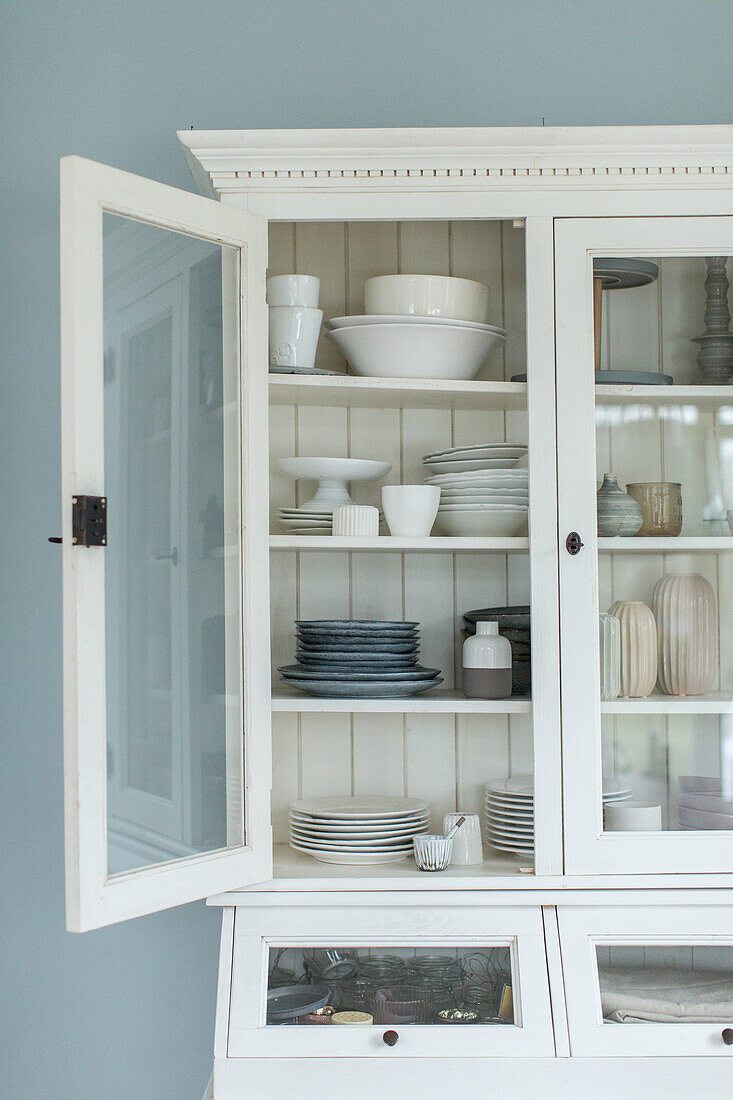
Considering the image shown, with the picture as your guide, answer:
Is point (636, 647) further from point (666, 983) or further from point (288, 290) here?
point (288, 290)

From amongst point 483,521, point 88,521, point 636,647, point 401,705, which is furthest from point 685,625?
point 88,521

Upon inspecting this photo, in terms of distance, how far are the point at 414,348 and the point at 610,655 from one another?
0.61m

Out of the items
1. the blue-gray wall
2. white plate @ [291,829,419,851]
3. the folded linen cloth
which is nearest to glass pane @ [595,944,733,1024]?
the folded linen cloth

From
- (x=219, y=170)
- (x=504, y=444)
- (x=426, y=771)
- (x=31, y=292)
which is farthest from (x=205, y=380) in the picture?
(x=426, y=771)

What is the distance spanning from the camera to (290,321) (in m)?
1.62

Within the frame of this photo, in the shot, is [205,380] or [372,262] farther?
[372,262]

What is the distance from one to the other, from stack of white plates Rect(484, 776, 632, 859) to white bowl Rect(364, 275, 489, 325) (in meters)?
0.81

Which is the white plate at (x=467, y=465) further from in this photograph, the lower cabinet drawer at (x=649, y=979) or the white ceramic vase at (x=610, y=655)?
the lower cabinet drawer at (x=649, y=979)

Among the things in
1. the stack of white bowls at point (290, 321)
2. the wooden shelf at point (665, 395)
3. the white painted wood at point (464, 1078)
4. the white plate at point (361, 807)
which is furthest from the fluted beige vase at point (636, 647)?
the stack of white bowls at point (290, 321)

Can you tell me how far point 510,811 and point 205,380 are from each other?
898 millimetres

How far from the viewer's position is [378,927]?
4.94 feet

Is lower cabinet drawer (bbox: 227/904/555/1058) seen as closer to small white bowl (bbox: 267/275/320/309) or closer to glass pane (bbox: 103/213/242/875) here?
glass pane (bbox: 103/213/242/875)

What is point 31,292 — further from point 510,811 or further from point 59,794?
point 510,811

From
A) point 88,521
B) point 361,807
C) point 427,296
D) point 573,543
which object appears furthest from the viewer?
point 361,807
